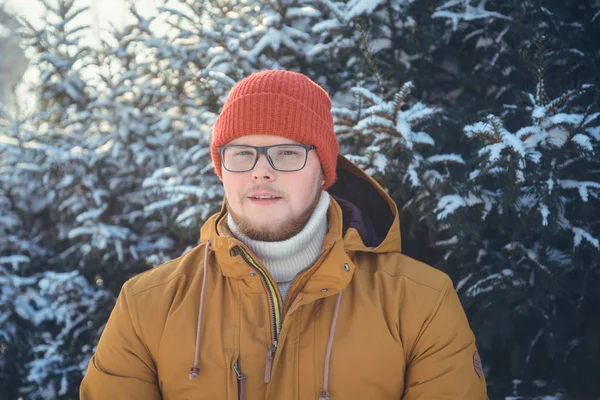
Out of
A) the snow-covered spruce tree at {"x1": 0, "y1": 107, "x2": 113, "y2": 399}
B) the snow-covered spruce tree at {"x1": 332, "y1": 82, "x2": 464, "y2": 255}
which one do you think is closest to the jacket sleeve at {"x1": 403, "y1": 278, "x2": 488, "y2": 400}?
the snow-covered spruce tree at {"x1": 332, "y1": 82, "x2": 464, "y2": 255}

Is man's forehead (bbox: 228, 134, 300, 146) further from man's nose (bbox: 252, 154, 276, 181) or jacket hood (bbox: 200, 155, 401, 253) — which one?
jacket hood (bbox: 200, 155, 401, 253)

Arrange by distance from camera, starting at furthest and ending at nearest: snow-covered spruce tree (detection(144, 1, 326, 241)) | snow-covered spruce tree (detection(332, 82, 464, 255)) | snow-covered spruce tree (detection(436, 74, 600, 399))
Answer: snow-covered spruce tree (detection(144, 1, 326, 241))
snow-covered spruce tree (detection(332, 82, 464, 255))
snow-covered spruce tree (detection(436, 74, 600, 399))

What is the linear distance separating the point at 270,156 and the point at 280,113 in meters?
0.20

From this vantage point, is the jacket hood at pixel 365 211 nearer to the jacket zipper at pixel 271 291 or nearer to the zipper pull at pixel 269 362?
the jacket zipper at pixel 271 291

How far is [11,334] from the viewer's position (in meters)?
3.75

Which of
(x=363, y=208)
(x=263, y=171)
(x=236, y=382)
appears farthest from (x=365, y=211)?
(x=236, y=382)

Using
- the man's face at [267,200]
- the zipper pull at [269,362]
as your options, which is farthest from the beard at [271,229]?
the zipper pull at [269,362]

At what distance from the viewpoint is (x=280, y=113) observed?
2012 mm

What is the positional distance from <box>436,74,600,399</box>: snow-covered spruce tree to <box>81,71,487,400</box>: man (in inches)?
25.8

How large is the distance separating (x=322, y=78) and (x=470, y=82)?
108 centimetres

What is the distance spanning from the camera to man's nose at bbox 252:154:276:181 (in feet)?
6.28

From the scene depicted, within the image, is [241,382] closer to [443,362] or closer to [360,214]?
[443,362]

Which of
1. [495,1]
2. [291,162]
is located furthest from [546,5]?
[291,162]

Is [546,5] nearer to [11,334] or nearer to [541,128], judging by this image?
[541,128]
